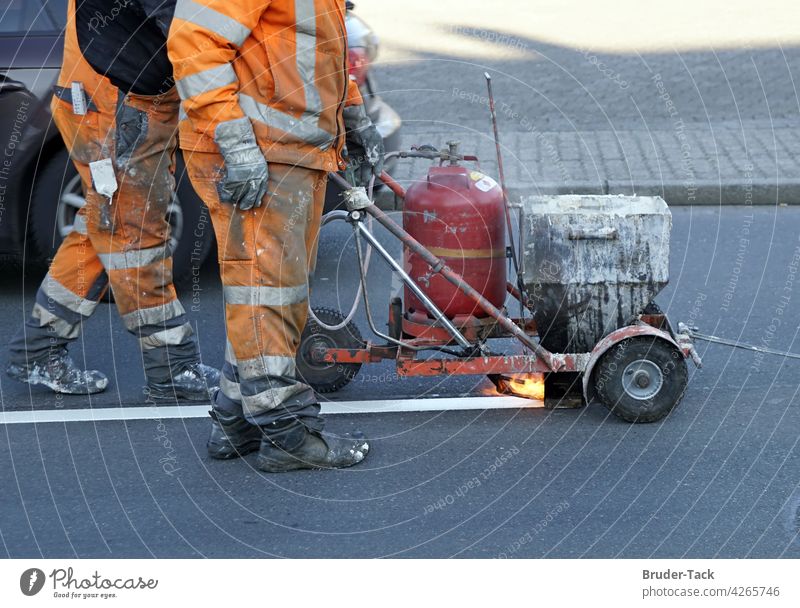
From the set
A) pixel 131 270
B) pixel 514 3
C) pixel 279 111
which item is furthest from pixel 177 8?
pixel 514 3

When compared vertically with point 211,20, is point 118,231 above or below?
below

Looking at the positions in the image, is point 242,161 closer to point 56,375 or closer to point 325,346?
point 325,346

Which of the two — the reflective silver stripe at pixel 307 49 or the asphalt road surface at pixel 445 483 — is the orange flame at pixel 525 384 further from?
the reflective silver stripe at pixel 307 49

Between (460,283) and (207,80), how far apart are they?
128 cm

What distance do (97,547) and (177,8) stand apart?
5.63 ft

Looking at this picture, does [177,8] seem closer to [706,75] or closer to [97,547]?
[97,547]

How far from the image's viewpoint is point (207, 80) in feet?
12.8

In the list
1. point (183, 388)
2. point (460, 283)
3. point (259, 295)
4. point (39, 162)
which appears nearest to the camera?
point (259, 295)

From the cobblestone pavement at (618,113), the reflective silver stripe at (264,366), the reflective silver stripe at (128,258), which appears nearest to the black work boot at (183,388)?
the reflective silver stripe at (128,258)

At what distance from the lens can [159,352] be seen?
205 inches

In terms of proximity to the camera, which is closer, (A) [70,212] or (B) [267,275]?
(B) [267,275]

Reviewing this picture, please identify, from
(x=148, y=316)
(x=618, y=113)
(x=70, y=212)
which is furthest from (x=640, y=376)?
(x=618, y=113)

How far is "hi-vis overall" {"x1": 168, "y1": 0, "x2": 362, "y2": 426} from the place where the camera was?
12.9ft
